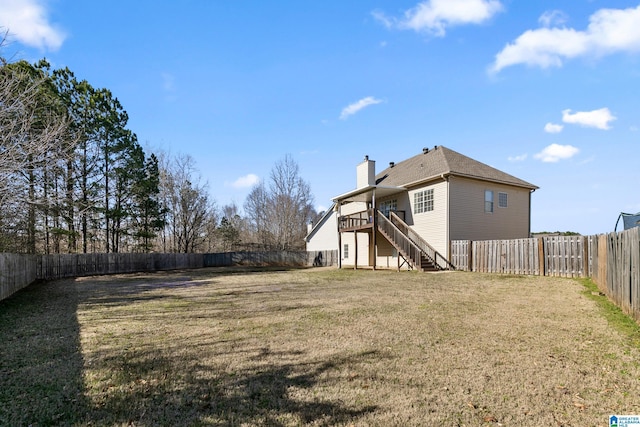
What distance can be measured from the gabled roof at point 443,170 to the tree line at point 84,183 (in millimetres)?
15534

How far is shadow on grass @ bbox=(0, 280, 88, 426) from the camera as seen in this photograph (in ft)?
9.73

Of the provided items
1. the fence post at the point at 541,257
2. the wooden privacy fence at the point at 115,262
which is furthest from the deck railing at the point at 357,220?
the fence post at the point at 541,257

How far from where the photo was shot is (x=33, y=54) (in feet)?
32.4

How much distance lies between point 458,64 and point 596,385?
422 inches

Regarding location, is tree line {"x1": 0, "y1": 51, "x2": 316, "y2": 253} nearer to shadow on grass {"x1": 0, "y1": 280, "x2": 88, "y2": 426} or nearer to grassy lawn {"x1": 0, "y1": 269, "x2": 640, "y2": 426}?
shadow on grass {"x1": 0, "y1": 280, "x2": 88, "y2": 426}

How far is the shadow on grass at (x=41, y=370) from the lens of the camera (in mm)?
2967

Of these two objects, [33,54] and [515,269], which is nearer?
[33,54]

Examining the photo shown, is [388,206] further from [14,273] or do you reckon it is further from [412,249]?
[14,273]

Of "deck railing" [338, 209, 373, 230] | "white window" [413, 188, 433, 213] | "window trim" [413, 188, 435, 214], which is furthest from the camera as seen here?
"deck railing" [338, 209, 373, 230]

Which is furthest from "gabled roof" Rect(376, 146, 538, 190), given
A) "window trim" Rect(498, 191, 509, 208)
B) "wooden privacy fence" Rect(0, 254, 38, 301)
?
"wooden privacy fence" Rect(0, 254, 38, 301)

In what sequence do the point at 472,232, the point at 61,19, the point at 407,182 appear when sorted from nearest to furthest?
the point at 61,19, the point at 472,232, the point at 407,182

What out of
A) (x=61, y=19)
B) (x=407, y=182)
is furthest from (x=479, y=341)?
(x=407, y=182)

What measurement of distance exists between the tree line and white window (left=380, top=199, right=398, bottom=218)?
15.6 meters

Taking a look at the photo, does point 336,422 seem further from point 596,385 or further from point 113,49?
point 113,49
